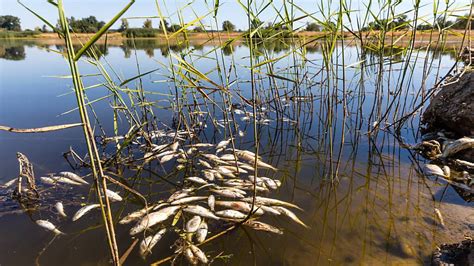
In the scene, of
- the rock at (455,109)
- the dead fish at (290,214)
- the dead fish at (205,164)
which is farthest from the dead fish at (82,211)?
the rock at (455,109)

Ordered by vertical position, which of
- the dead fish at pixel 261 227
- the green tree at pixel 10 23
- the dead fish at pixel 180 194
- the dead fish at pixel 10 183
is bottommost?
the dead fish at pixel 261 227

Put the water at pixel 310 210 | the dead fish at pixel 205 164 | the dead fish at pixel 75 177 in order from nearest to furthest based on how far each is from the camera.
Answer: the water at pixel 310 210 → the dead fish at pixel 75 177 → the dead fish at pixel 205 164

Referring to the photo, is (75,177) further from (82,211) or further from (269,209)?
(269,209)

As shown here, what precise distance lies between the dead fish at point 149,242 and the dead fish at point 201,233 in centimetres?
23

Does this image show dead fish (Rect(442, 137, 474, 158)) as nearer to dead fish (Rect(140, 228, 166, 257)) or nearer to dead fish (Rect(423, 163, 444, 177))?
dead fish (Rect(423, 163, 444, 177))

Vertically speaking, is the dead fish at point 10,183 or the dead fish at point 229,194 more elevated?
the dead fish at point 10,183

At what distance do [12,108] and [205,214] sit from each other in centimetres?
514

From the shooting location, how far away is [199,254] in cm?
171

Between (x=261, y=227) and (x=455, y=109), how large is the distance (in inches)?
127

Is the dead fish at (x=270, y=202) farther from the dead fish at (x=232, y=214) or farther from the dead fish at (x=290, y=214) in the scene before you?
the dead fish at (x=232, y=214)

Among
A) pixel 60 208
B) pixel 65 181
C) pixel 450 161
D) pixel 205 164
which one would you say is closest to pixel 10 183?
pixel 65 181

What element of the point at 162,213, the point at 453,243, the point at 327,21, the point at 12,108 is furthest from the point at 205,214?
the point at 12,108

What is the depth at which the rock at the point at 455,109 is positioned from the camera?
11.6ft

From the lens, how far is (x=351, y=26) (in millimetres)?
2717
